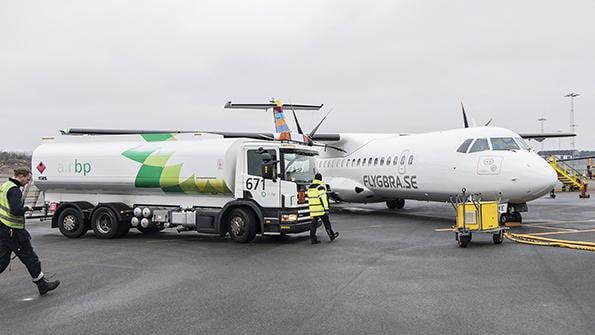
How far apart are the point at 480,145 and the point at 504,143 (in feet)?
2.16

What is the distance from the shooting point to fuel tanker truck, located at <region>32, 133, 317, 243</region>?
1216cm

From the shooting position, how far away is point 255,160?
12336 millimetres

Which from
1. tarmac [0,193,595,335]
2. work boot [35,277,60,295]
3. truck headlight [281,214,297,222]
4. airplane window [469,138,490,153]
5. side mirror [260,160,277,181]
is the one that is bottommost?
tarmac [0,193,595,335]

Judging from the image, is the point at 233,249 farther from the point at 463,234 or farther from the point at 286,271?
the point at 463,234

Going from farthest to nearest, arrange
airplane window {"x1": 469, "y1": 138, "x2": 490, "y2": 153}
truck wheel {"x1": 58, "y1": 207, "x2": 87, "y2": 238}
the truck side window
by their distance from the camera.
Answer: airplane window {"x1": 469, "y1": 138, "x2": 490, "y2": 153} < truck wheel {"x1": 58, "y1": 207, "x2": 87, "y2": 238} < the truck side window

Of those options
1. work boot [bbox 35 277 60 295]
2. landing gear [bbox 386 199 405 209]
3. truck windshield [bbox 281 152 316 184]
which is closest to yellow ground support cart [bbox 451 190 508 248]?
truck windshield [bbox 281 152 316 184]

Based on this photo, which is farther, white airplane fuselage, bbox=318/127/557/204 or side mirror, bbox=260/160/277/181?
white airplane fuselage, bbox=318/127/557/204

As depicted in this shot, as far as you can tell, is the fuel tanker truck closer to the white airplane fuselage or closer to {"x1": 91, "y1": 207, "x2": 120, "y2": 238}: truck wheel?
{"x1": 91, "y1": 207, "x2": 120, "y2": 238}: truck wheel

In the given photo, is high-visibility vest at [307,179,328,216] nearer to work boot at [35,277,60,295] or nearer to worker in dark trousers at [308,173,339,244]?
worker in dark trousers at [308,173,339,244]

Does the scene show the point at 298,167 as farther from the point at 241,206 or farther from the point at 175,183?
A: the point at 175,183

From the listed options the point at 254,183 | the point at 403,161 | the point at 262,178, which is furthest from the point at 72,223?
the point at 403,161

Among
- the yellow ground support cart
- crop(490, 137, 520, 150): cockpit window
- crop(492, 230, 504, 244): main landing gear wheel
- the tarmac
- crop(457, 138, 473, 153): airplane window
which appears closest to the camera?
the tarmac

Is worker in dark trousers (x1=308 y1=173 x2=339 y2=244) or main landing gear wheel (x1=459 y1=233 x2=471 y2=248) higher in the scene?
worker in dark trousers (x1=308 y1=173 x2=339 y2=244)

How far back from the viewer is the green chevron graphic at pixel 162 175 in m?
12.7
